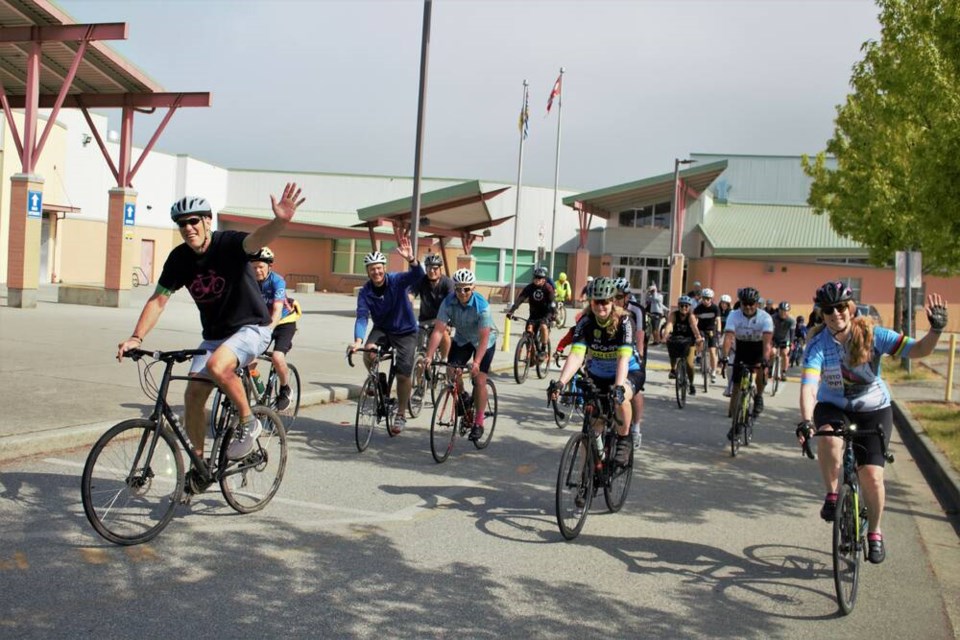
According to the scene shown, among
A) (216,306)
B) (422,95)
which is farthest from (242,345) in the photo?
(422,95)

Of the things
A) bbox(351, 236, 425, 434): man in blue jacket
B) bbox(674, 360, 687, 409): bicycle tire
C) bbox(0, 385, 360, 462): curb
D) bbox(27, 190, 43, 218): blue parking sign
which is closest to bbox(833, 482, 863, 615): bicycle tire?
bbox(351, 236, 425, 434): man in blue jacket

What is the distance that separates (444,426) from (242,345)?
A: 3.46 metres

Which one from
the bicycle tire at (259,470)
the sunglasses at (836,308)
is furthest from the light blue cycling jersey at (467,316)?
the sunglasses at (836,308)

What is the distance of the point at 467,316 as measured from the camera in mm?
9039

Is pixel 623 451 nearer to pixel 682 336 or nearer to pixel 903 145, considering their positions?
pixel 682 336

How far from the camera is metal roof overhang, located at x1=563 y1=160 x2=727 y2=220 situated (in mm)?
44281

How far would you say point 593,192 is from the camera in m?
48.2

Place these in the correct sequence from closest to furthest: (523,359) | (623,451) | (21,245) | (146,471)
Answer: (146,471), (623,451), (523,359), (21,245)

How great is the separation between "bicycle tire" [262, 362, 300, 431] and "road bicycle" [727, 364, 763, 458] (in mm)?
4828

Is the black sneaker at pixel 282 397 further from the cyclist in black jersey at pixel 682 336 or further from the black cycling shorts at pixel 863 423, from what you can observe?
the cyclist in black jersey at pixel 682 336

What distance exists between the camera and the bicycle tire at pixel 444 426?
8430 mm

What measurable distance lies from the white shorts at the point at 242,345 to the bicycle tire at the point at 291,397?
3713 mm

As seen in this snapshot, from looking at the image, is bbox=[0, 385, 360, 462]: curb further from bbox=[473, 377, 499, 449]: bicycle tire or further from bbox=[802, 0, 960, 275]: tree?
bbox=[802, 0, 960, 275]: tree

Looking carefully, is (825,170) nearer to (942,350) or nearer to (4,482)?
(942,350)
